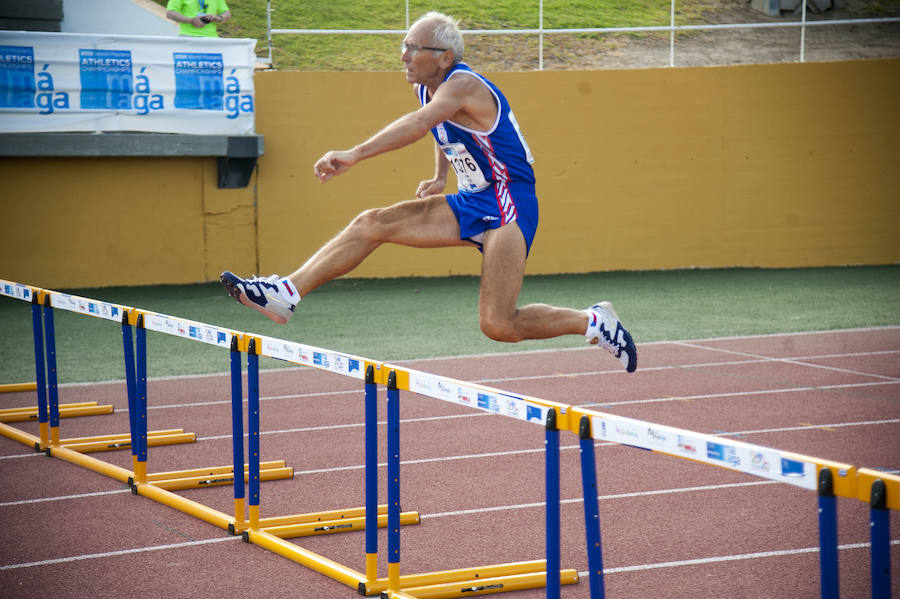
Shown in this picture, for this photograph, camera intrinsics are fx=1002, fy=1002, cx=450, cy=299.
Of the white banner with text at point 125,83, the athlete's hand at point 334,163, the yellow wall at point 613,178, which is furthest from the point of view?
the yellow wall at point 613,178

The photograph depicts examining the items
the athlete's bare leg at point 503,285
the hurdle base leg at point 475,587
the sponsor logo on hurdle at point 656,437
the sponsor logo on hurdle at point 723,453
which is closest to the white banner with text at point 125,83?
the athlete's bare leg at point 503,285

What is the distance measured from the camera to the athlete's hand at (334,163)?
3.84m

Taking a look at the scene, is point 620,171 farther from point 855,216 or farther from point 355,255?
point 355,255

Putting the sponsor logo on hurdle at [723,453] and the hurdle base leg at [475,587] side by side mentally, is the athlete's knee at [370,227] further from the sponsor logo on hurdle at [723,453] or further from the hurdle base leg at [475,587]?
the sponsor logo on hurdle at [723,453]

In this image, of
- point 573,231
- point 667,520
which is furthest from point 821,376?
point 573,231

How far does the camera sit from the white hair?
4.42 metres

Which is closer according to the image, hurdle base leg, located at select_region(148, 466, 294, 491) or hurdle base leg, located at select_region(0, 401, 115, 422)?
hurdle base leg, located at select_region(148, 466, 294, 491)

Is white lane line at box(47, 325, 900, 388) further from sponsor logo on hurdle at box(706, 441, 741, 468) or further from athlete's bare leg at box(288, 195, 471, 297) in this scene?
sponsor logo on hurdle at box(706, 441, 741, 468)

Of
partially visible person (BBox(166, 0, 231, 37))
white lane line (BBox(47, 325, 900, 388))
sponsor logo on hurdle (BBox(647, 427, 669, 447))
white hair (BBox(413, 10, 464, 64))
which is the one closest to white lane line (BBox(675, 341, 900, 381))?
white lane line (BBox(47, 325, 900, 388))

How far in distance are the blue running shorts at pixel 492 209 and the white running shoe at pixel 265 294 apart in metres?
0.83

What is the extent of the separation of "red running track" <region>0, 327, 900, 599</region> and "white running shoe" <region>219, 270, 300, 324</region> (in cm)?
114

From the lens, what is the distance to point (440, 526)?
195 inches

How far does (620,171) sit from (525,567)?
37.4 feet

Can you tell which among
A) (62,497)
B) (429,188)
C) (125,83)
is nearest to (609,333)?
(429,188)
